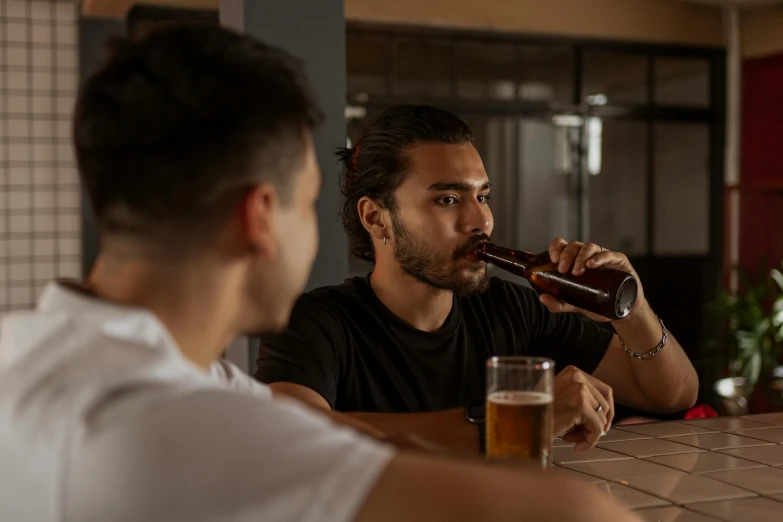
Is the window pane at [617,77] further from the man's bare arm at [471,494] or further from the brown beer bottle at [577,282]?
the man's bare arm at [471,494]

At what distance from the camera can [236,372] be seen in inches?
47.0

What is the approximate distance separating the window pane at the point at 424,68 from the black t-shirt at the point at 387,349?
3349 mm

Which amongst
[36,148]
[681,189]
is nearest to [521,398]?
[36,148]

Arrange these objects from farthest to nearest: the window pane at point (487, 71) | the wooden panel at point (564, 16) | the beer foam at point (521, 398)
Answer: the window pane at point (487, 71) → the wooden panel at point (564, 16) → the beer foam at point (521, 398)

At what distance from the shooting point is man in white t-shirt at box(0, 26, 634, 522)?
61 cm

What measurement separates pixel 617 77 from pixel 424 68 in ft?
4.55

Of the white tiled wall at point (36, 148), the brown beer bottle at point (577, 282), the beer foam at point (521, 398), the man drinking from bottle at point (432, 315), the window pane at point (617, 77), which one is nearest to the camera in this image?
the beer foam at point (521, 398)

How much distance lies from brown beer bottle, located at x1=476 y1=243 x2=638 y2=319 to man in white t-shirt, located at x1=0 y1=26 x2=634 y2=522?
94 cm

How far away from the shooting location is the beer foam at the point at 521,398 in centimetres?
113

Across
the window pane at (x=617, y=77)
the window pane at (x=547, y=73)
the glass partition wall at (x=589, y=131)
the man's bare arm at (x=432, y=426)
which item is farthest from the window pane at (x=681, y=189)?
the man's bare arm at (x=432, y=426)

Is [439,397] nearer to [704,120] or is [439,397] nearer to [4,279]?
[4,279]

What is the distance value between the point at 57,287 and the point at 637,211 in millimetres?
5755

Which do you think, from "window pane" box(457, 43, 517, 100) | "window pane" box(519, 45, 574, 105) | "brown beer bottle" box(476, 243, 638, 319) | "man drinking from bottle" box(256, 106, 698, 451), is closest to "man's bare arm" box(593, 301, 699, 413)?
"man drinking from bottle" box(256, 106, 698, 451)

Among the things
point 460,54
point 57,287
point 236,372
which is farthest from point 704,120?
point 57,287
